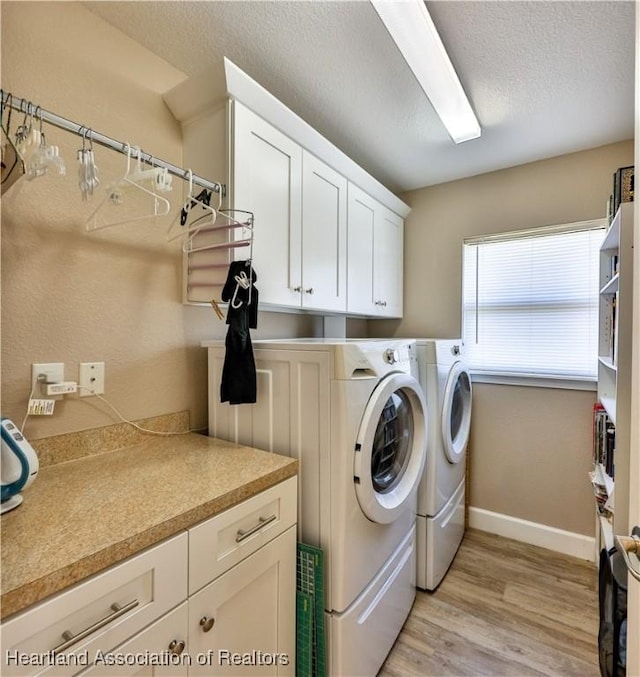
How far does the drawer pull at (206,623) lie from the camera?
90cm

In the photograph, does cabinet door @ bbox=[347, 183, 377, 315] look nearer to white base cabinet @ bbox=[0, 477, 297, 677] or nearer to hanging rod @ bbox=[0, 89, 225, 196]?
hanging rod @ bbox=[0, 89, 225, 196]

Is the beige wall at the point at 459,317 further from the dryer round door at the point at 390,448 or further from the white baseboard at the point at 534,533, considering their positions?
the dryer round door at the point at 390,448

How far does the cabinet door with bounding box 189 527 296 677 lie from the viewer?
91 cm

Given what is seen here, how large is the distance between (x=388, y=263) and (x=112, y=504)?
2207 millimetres

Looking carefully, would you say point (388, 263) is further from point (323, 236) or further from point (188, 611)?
point (188, 611)

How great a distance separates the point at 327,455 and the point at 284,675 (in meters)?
0.71

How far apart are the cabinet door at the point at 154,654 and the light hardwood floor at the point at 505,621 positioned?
109 centimetres

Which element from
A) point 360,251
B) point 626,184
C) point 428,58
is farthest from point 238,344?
point 626,184

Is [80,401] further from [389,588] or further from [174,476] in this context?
[389,588]

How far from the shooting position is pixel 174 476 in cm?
108

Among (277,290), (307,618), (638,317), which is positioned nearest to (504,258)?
(277,290)

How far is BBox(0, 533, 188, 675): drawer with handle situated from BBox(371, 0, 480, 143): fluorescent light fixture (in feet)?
5.66

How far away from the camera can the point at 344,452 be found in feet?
Result: 4.01

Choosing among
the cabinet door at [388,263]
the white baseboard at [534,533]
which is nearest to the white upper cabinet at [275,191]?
the cabinet door at [388,263]
